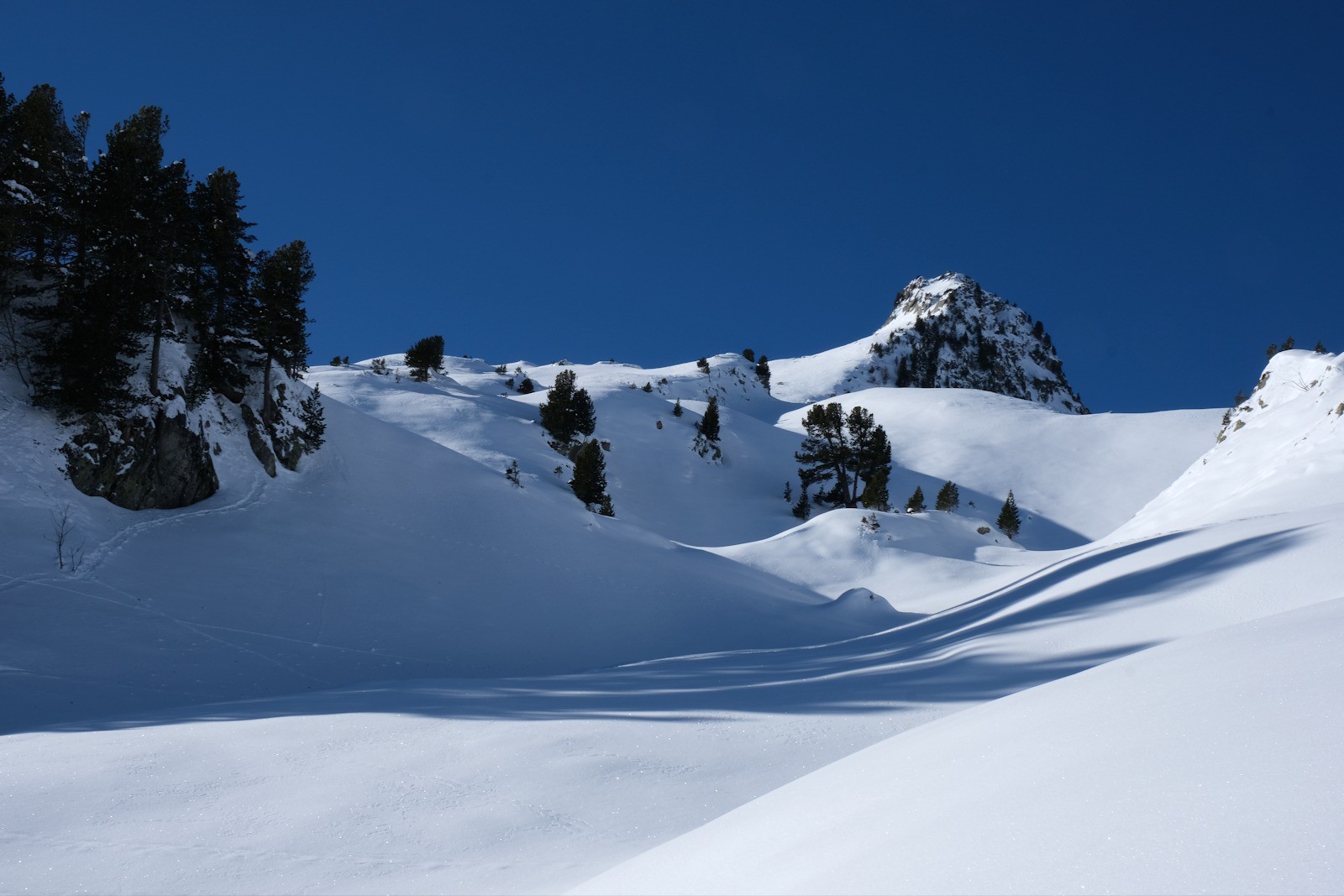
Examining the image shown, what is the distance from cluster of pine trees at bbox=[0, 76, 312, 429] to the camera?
18.6 meters

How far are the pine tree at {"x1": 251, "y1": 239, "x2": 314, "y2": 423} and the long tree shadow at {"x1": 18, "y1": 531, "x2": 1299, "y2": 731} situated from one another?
1610 cm

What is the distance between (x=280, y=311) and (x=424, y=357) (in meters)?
28.2

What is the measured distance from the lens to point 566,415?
140 ft

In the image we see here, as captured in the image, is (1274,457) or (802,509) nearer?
(1274,457)

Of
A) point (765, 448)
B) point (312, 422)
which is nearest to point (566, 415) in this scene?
point (312, 422)

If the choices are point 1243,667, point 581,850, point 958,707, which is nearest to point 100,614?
point 581,850

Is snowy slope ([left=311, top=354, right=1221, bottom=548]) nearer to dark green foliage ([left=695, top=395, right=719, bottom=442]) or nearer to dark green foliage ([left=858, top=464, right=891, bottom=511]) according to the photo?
dark green foliage ([left=695, top=395, right=719, bottom=442])

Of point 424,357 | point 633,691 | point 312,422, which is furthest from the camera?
point 424,357

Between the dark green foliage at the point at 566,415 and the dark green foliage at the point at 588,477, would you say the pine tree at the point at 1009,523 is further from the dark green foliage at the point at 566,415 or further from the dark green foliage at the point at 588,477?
the dark green foliage at the point at 566,415

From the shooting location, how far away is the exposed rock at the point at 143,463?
1809 centimetres

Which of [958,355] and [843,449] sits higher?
[958,355]

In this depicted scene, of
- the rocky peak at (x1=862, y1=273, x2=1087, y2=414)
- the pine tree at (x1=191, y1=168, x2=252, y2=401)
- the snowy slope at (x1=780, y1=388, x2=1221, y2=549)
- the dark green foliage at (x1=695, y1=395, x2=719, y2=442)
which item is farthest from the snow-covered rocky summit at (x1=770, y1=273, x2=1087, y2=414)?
the pine tree at (x1=191, y1=168, x2=252, y2=401)

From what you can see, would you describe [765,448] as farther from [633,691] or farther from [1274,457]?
[633,691]

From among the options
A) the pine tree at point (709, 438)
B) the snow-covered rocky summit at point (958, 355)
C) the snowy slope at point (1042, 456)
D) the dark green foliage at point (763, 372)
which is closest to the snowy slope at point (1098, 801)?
the snowy slope at point (1042, 456)
